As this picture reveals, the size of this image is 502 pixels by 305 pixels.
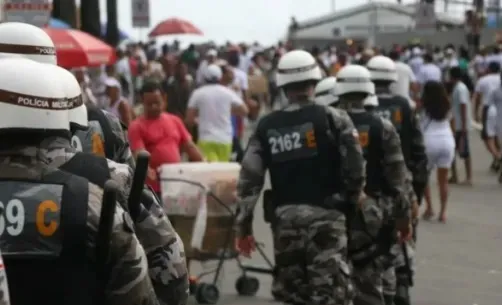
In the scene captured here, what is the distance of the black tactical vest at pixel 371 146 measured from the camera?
9284mm

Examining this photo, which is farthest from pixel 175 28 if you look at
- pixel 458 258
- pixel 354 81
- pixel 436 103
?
pixel 354 81

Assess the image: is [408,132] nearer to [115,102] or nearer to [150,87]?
[150,87]

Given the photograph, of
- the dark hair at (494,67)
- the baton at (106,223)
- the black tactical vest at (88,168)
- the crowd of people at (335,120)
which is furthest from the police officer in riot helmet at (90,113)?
the dark hair at (494,67)

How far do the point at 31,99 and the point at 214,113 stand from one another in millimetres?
11963

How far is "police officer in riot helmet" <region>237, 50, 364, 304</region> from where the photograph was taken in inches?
322

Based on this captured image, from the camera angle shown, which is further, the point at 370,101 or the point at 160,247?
the point at 370,101

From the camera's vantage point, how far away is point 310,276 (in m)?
8.21

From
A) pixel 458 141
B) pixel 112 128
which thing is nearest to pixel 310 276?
pixel 112 128

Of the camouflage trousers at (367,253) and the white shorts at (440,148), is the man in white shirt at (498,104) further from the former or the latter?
the camouflage trousers at (367,253)

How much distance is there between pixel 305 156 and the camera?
26.7ft

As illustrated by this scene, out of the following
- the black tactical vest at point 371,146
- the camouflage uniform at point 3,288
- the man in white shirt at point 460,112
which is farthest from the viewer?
the man in white shirt at point 460,112

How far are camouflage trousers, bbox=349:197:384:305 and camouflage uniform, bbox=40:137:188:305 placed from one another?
4.44 metres

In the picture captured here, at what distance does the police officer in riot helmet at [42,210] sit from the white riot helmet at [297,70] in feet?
14.4

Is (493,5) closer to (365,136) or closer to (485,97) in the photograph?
(485,97)
